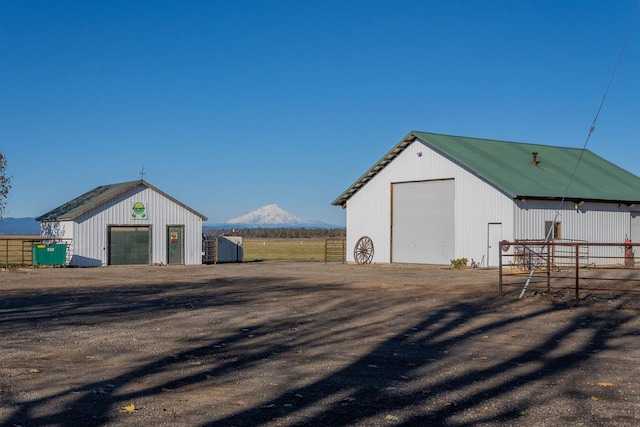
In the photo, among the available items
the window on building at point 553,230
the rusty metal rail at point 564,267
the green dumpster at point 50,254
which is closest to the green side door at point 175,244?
the green dumpster at point 50,254

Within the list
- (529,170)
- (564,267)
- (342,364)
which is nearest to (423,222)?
(529,170)

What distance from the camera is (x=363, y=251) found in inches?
1658

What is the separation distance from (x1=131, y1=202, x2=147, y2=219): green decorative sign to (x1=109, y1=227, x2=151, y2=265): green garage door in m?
0.63

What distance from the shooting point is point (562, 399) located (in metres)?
8.34

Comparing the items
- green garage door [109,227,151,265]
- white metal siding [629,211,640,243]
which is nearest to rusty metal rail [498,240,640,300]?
white metal siding [629,211,640,243]

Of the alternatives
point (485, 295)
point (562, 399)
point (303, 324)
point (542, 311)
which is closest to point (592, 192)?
point (485, 295)

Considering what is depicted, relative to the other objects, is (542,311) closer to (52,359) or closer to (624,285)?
(624,285)

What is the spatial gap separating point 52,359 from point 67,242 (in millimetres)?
31482

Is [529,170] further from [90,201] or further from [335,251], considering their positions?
[90,201]

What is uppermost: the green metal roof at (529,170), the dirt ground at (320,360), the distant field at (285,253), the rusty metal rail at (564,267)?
the green metal roof at (529,170)

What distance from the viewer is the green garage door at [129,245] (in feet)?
139

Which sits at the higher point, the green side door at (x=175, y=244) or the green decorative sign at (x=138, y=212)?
the green decorative sign at (x=138, y=212)

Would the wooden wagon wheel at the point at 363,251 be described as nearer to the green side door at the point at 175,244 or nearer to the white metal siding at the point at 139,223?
the white metal siding at the point at 139,223

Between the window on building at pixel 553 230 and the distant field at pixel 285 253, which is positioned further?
the distant field at pixel 285 253
